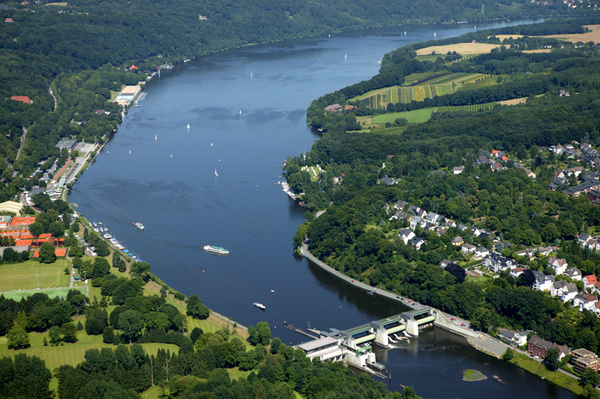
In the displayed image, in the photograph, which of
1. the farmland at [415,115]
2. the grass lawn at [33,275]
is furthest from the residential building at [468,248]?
the farmland at [415,115]

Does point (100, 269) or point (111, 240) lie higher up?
point (111, 240)

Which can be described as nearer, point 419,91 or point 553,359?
point 553,359

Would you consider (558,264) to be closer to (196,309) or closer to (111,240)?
(196,309)

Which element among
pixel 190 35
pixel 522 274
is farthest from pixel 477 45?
pixel 522 274

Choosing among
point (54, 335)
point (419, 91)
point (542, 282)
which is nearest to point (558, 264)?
point (542, 282)

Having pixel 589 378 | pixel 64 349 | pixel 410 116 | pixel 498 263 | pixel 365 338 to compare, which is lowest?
pixel 589 378

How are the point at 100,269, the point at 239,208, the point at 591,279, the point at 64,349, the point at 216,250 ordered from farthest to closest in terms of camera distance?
the point at 239,208
the point at 216,250
the point at 100,269
the point at 591,279
the point at 64,349

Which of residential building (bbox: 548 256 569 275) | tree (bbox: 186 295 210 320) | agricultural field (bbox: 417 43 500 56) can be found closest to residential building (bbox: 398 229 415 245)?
residential building (bbox: 548 256 569 275)

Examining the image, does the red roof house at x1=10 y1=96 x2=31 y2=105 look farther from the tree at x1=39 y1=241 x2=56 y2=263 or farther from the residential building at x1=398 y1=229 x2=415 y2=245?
the residential building at x1=398 y1=229 x2=415 y2=245
